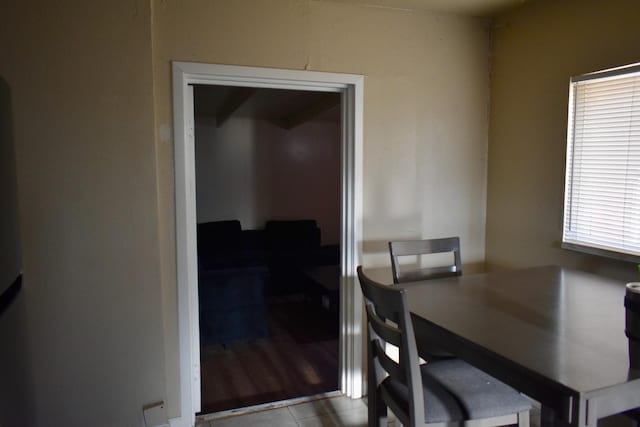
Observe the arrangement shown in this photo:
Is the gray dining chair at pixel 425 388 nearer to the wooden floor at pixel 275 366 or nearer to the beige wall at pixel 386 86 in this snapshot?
the beige wall at pixel 386 86

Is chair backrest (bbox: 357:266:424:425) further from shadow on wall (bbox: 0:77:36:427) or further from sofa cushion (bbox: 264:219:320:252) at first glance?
sofa cushion (bbox: 264:219:320:252)

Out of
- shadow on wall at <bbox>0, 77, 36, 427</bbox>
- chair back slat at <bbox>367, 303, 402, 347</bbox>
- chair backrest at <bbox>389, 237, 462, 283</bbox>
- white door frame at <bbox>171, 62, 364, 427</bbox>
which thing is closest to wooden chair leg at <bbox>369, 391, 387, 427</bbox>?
chair back slat at <bbox>367, 303, 402, 347</bbox>

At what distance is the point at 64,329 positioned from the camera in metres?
2.01

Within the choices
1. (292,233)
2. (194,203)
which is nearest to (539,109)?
(194,203)

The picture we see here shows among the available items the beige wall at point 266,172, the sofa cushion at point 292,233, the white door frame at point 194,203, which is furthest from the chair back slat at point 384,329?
the beige wall at point 266,172

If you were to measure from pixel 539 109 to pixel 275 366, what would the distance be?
236 centimetres

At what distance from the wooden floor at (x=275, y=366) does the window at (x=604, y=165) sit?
1.72 m

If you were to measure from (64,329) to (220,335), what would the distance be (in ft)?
→ 4.98

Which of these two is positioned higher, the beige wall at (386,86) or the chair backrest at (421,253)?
the beige wall at (386,86)

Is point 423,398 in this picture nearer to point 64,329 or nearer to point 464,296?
point 464,296

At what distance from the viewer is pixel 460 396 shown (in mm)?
1527

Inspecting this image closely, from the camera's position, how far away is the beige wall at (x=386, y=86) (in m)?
2.18

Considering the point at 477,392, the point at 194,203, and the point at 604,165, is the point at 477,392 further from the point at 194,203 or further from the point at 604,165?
the point at 194,203

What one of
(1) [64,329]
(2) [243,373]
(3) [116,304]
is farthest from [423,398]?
(2) [243,373]
